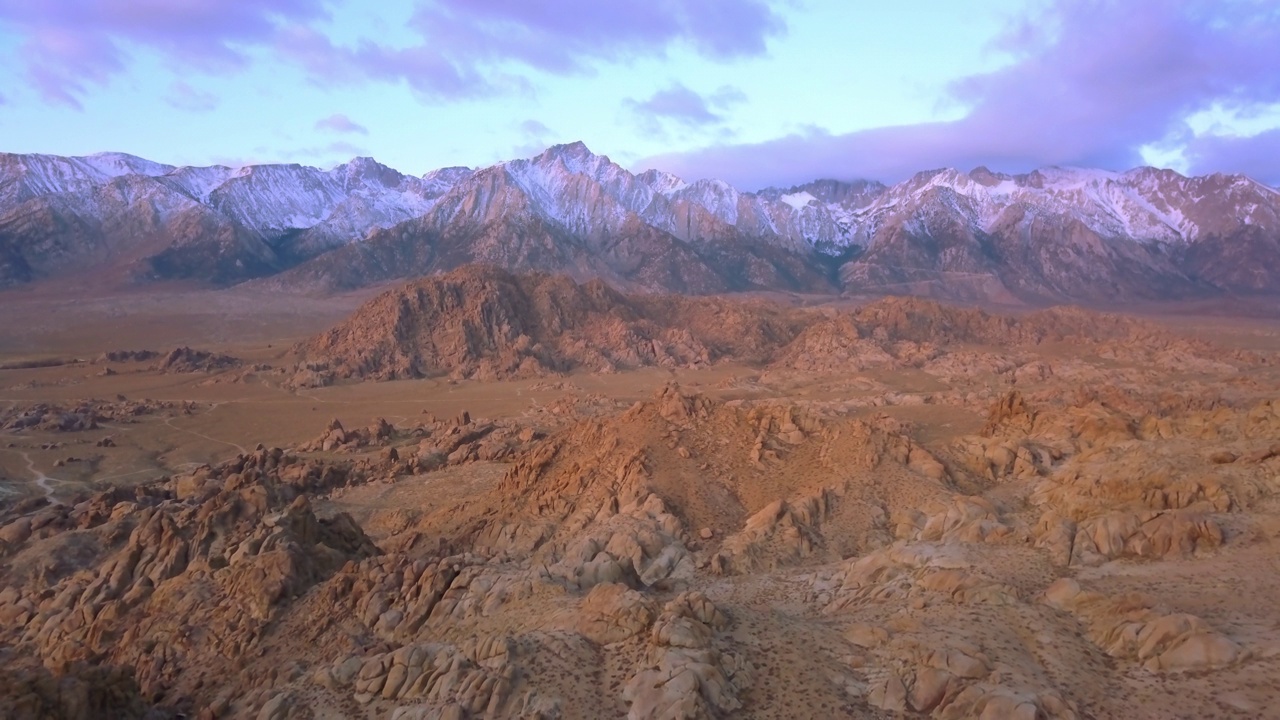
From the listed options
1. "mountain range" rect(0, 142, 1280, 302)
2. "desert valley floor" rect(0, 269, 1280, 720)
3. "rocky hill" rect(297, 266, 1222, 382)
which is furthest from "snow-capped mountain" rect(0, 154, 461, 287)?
"desert valley floor" rect(0, 269, 1280, 720)

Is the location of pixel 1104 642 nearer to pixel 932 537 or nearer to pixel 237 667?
pixel 932 537

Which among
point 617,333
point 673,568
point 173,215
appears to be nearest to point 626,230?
point 173,215

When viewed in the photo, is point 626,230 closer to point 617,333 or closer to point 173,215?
point 173,215

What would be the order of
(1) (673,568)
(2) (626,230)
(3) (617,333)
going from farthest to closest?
(2) (626,230) → (3) (617,333) → (1) (673,568)

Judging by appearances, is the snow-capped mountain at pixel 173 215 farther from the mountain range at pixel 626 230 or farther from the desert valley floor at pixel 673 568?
the desert valley floor at pixel 673 568

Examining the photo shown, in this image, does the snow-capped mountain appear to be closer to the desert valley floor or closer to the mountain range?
the mountain range
